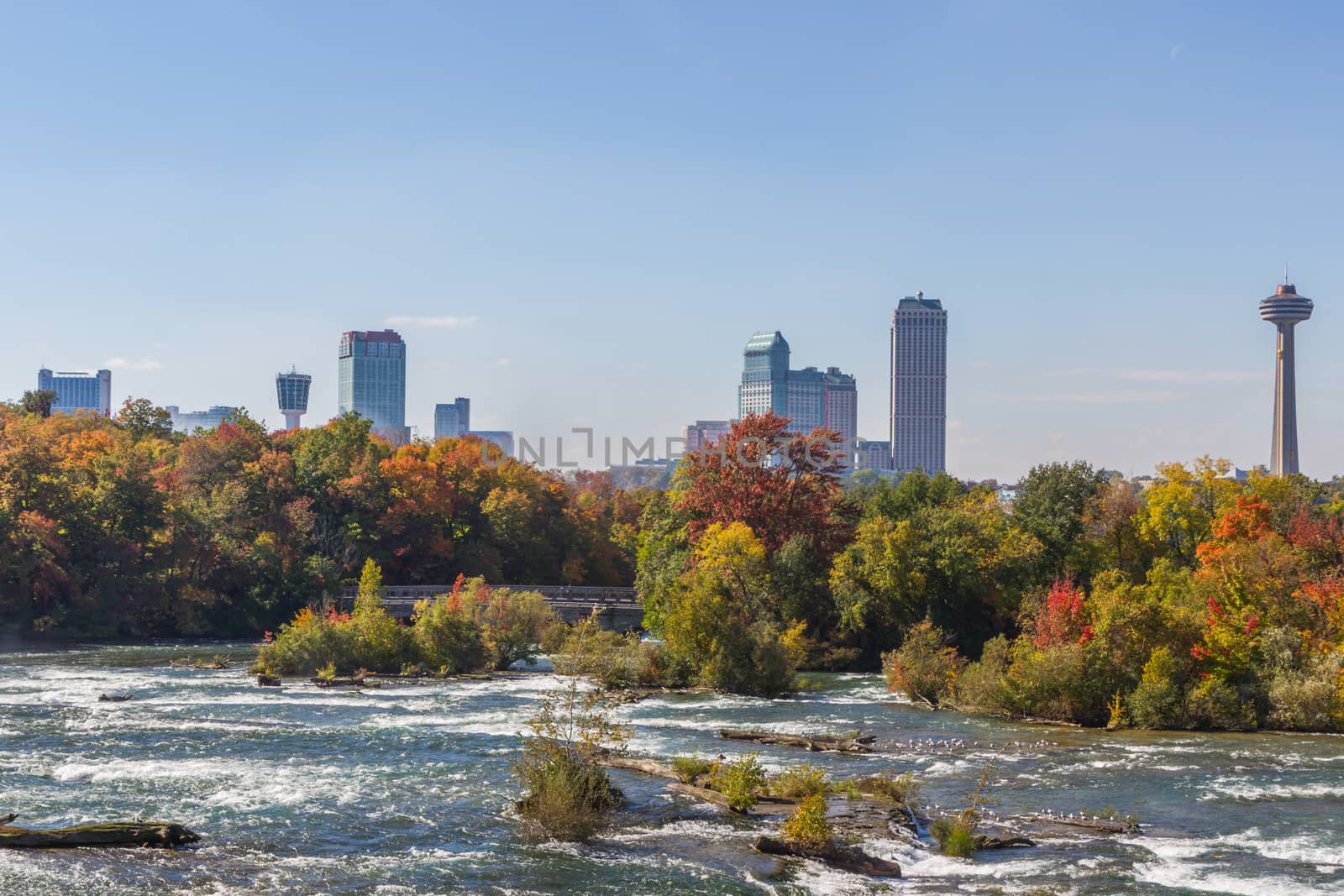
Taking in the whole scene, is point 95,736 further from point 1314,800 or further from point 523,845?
point 1314,800

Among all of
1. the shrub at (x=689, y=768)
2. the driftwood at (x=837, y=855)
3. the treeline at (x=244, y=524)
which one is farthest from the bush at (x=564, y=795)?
the treeline at (x=244, y=524)

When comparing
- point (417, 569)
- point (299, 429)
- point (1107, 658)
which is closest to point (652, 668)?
point (1107, 658)

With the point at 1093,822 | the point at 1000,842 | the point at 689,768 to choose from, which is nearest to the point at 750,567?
the point at 689,768

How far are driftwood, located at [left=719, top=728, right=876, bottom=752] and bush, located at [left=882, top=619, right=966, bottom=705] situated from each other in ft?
33.0

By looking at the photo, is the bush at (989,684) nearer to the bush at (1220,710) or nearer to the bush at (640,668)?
Result: the bush at (1220,710)

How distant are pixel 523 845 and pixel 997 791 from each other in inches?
491

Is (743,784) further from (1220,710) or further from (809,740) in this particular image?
(1220,710)

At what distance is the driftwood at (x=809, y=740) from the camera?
125ft

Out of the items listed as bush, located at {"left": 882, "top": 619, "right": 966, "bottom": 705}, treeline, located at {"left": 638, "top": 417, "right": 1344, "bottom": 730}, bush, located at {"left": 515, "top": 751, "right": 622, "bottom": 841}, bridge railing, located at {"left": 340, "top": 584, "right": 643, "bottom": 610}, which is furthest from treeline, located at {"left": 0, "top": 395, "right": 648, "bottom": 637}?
bush, located at {"left": 515, "top": 751, "right": 622, "bottom": 841}

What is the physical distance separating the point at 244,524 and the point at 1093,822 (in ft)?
232

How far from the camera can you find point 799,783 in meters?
30.7

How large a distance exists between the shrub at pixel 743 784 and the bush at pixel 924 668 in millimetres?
20027

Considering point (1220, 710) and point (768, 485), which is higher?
point (768, 485)

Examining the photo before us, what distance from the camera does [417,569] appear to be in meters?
96.8
